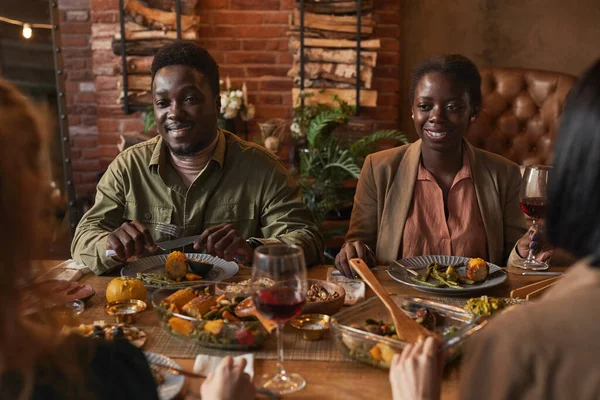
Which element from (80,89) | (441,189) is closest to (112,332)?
(441,189)

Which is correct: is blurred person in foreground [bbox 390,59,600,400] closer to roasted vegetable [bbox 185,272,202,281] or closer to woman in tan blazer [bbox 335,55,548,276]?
roasted vegetable [bbox 185,272,202,281]

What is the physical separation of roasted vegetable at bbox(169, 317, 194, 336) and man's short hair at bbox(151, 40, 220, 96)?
1.18m

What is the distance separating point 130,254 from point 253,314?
0.61 meters

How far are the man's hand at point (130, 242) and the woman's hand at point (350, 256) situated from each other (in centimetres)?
56

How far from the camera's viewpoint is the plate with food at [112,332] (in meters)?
1.34

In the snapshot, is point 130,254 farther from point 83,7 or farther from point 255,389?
point 83,7

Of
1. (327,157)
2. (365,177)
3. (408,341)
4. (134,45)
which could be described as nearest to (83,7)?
(134,45)

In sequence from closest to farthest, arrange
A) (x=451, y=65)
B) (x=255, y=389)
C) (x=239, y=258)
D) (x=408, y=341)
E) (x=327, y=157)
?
(x=255, y=389) < (x=408, y=341) < (x=239, y=258) < (x=451, y=65) < (x=327, y=157)

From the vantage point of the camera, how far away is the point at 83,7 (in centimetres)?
457

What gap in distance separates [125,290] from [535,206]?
3.81 ft

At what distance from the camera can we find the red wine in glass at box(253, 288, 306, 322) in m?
1.19

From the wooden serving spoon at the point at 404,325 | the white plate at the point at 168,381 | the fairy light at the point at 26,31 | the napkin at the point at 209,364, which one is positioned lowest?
the napkin at the point at 209,364

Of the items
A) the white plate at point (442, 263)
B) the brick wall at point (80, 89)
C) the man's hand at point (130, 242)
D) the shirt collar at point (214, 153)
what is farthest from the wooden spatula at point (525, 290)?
the brick wall at point (80, 89)

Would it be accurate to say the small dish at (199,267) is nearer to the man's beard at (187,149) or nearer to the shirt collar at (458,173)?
the man's beard at (187,149)
